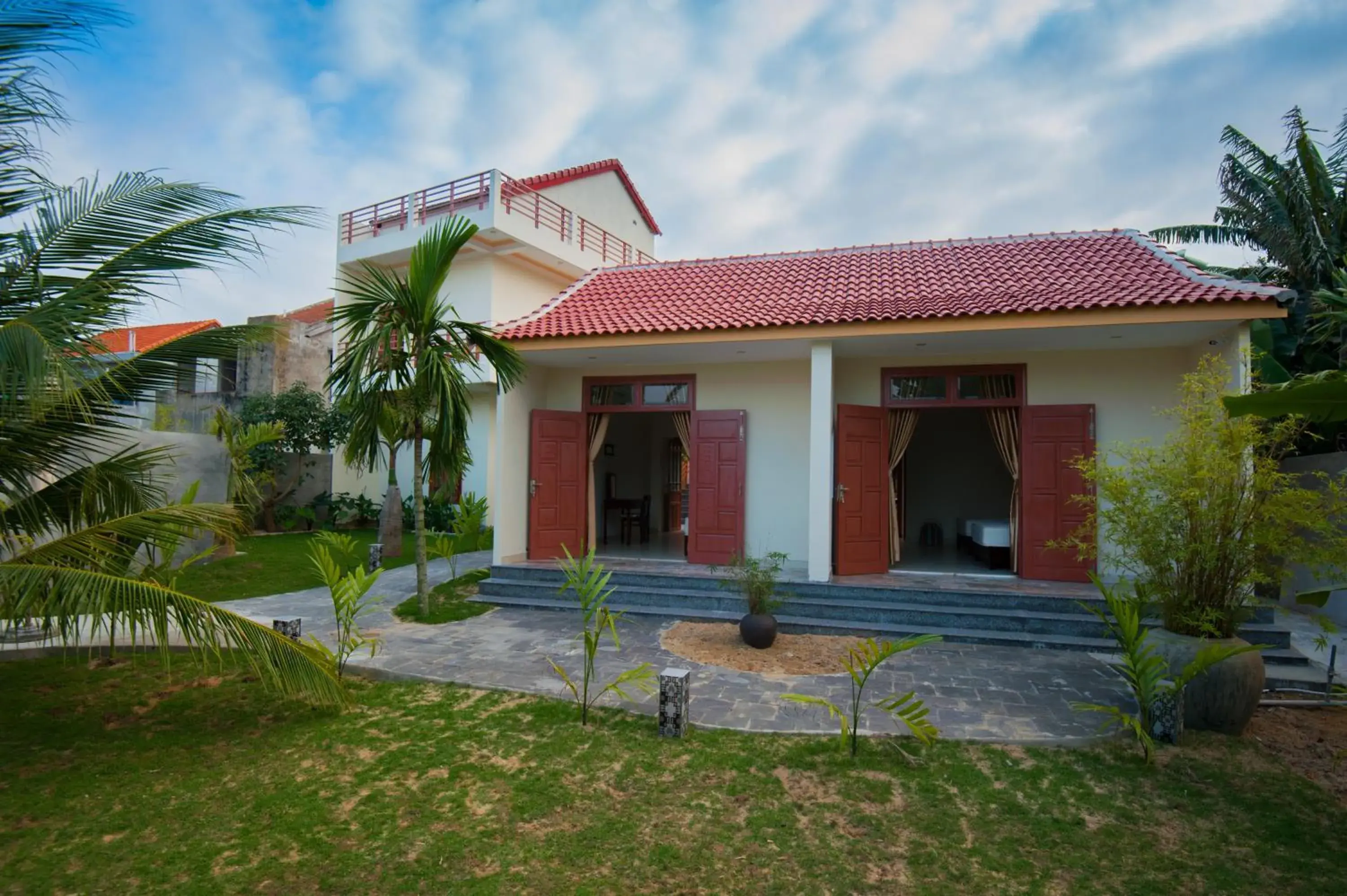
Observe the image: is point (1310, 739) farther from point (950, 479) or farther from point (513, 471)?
point (950, 479)

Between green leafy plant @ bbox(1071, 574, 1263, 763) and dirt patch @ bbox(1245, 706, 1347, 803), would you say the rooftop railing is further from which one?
dirt patch @ bbox(1245, 706, 1347, 803)

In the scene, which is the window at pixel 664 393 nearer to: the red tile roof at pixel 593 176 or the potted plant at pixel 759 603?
the potted plant at pixel 759 603

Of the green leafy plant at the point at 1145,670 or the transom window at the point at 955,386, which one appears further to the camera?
the transom window at the point at 955,386

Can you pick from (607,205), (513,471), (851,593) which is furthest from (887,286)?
(607,205)

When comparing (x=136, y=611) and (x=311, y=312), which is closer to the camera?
(x=136, y=611)

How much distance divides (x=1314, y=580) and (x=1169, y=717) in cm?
513

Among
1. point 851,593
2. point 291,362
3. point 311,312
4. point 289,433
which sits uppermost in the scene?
point 311,312

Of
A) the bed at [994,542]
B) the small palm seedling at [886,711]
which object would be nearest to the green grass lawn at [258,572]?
the small palm seedling at [886,711]

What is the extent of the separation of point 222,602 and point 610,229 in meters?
13.7

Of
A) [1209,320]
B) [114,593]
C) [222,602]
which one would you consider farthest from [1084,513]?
[222,602]

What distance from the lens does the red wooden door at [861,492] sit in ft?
26.8

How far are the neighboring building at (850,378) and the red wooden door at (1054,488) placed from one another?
0.02 metres

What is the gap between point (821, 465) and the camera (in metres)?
7.81

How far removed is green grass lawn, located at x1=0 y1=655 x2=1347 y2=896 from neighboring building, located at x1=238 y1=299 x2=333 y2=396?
14.2 m
